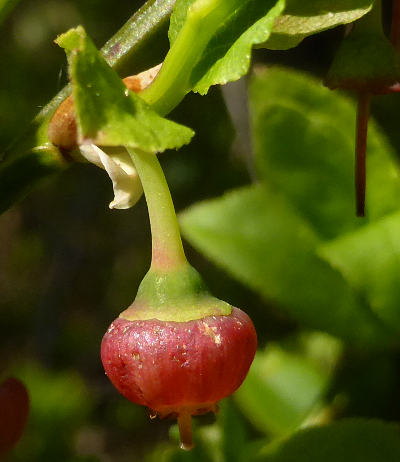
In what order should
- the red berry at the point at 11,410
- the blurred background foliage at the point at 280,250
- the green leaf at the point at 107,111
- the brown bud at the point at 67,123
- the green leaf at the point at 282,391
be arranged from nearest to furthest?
the green leaf at the point at 107,111 → the brown bud at the point at 67,123 → the red berry at the point at 11,410 → the blurred background foliage at the point at 280,250 → the green leaf at the point at 282,391

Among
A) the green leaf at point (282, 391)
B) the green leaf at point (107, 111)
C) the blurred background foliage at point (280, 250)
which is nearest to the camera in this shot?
the green leaf at point (107, 111)

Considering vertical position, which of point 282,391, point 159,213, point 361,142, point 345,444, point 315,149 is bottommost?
point 282,391

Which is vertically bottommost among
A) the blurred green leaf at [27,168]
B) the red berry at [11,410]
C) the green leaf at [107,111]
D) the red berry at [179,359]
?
the red berry at [11,410]

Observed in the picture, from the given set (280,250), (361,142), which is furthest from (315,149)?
(361,142)

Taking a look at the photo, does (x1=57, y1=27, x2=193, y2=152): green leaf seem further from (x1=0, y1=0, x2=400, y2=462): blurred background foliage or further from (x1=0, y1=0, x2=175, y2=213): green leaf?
(x1=0, y1=0, x2=400, y2=462): blurred background foliage

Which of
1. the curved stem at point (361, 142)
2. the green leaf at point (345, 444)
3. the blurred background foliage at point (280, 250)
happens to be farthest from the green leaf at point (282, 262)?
the curved stem at point (361, 142)

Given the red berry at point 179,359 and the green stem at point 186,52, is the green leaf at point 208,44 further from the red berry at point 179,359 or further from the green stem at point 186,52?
the red berry at point 179,359

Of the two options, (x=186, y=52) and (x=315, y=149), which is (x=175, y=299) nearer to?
(x=186, y=52)

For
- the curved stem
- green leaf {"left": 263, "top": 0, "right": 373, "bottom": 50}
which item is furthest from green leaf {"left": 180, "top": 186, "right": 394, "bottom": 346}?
green leaf {"left": 263, "top": 0, "right": 373, "bottom": 50}
